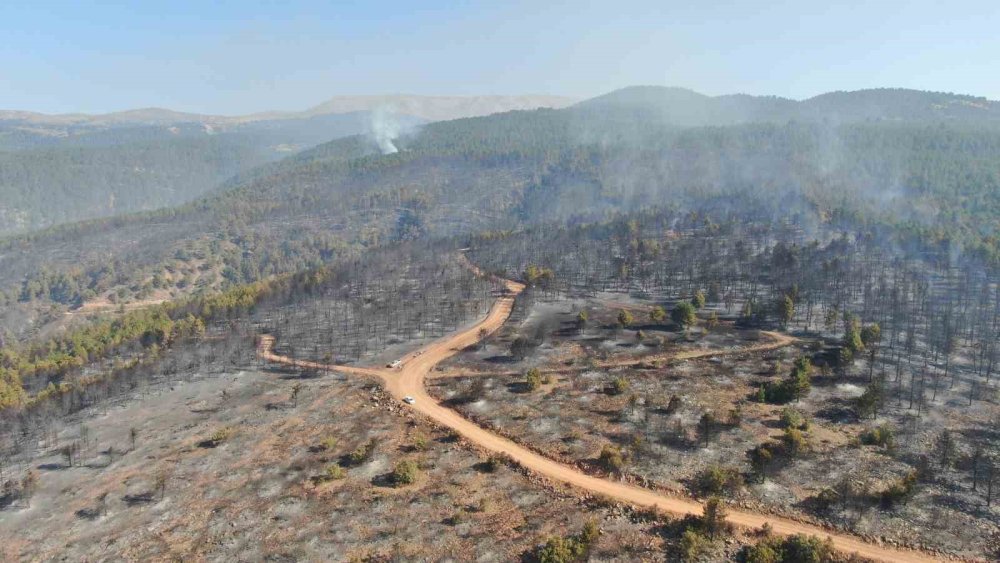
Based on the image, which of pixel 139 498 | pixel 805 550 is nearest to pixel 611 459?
pixel 805 550

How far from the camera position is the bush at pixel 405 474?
62.8 meters

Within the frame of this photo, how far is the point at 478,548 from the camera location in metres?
51.2

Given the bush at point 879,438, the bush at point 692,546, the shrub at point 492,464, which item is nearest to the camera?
the bush at point 692,546

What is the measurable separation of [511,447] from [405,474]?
14.1 metres

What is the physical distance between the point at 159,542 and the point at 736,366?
269ft

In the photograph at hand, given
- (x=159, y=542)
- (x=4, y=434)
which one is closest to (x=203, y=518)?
(x=159, y=542)

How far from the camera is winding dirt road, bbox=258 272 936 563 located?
166 ft

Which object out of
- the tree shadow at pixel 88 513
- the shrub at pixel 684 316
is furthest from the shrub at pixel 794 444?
the tree shadow at pixel 88 513

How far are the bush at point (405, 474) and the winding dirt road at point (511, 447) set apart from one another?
34.0 ft

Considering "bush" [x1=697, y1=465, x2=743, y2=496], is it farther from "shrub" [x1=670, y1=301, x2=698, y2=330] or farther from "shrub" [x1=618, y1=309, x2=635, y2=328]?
"shrub" [x1=618, y1=309, x2=635, y2=328]

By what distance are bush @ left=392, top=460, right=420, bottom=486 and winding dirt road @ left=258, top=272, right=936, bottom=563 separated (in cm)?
1036

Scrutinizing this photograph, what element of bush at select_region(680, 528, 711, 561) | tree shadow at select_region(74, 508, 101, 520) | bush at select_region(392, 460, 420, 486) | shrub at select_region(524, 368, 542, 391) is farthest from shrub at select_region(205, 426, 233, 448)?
bush at select_region(680, 528, 711, 561)

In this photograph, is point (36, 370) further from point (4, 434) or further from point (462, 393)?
point (462, 393)

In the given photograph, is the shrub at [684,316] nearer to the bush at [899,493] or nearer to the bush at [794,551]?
the bush at [899,493]
